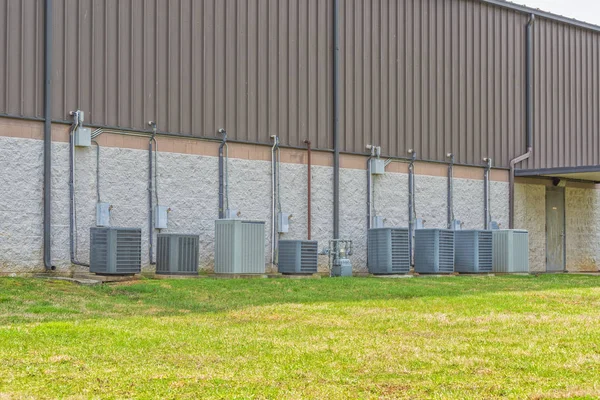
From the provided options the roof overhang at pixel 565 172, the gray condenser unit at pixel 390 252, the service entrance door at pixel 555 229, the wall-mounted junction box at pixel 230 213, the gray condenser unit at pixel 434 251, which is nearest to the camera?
the wall-mounted junction box at pixel 230 213

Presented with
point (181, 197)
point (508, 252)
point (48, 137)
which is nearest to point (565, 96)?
point (508, 252)

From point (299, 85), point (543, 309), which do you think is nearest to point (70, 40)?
point (299, 85)

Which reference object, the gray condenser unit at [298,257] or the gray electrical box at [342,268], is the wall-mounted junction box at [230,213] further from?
the gray electrical box at [342,268]

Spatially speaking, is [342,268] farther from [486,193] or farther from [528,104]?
[528,104]

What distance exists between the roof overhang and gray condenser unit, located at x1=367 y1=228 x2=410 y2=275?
7.62 metres

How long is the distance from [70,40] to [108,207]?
371cm

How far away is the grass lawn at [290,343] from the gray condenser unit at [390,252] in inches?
251

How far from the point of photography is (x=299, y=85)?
24422 mm

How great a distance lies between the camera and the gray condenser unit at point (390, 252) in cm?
2367

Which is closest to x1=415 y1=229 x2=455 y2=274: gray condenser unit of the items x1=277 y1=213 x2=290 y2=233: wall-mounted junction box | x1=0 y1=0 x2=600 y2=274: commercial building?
x1=0 y1=0 x2=600 y2=274: commercial building

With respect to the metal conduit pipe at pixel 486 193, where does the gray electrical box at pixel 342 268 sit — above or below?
below

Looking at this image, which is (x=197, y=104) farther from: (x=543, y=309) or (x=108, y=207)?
(x=543, y=309)

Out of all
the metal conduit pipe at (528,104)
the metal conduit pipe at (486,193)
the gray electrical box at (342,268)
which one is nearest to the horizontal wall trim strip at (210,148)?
the metal conduit pipe at (486,193)

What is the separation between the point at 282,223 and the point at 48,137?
6.58 meters
